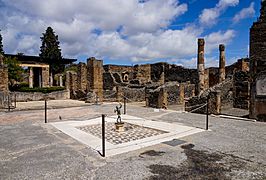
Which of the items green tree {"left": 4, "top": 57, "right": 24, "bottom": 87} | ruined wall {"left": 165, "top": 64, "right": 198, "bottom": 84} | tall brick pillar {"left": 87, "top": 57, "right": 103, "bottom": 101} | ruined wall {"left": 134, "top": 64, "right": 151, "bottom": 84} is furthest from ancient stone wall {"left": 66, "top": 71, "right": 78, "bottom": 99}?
ruined wall {"left": 165, "top": 64, "right": 198, "bottom": 84}

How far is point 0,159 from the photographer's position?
4.33 m

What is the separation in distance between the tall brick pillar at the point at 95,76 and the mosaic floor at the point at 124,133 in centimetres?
926

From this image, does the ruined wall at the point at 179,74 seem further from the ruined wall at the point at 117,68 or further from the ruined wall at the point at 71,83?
the ruined wall at the point at 71,83

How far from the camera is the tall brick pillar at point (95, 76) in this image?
17.0m

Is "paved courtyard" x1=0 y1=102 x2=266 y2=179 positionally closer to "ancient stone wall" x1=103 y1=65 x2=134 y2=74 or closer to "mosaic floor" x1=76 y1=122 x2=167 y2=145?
"mosaic floor" x1=76 y1=122 x2=167 y2=145

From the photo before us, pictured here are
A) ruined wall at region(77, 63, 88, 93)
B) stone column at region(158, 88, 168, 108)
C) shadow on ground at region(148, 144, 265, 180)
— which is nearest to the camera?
shadow on ground at region(148, 144, 265, 180)

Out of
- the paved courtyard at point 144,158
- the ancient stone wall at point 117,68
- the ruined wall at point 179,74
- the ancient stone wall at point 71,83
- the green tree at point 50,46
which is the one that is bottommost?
the paved courtyard at point 144,158

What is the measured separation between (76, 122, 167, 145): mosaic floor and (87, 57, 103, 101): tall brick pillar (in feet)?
30.4

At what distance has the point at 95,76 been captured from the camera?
17078 mm

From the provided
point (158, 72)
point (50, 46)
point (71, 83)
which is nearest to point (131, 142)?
point (71, 83)

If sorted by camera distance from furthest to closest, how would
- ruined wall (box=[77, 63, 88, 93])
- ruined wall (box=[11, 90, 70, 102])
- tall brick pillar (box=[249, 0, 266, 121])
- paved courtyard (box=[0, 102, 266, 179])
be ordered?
1. ruined wall (box=[77, 63, 88, 93])
2. ruined wall (box=[11, 90, 70, 102])
3. tall brick pillar (box=[249, 0, 266, 121])
4. paved courtyard (box=[0, 102, 266, 179])

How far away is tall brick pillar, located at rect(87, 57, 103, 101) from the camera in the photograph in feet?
55.7

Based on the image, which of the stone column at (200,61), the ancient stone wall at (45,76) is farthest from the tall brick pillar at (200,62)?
the ancient stone wall at (45,76)

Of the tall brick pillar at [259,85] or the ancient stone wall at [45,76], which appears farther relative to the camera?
the ancient stone wall at [45,76]
